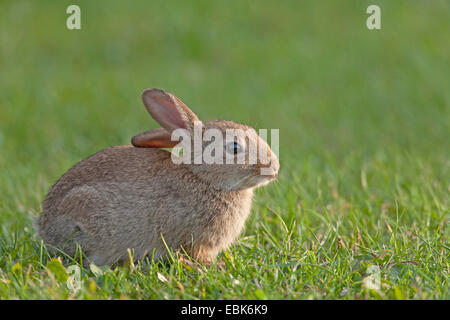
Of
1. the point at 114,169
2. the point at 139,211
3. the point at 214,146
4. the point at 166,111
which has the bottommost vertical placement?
the point at 139,211

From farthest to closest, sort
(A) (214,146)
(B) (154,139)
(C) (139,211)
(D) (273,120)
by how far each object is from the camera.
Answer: (D) (273,120) → (B) (154,139) → (A) (214,146) → (C) (139,211)

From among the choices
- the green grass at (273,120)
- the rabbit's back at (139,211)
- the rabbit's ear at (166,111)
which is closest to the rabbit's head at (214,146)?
the rabbit's ear at (166,111)

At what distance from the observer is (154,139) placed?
433 centimetres

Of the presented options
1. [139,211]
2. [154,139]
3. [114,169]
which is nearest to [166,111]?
[154,139]

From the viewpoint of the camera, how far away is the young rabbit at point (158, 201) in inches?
160

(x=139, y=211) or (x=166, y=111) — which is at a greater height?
(x=166, y=111)

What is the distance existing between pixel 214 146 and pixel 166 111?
1.29 ft

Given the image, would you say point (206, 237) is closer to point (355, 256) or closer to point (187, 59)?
point (355, 256)

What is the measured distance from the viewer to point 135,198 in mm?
4086

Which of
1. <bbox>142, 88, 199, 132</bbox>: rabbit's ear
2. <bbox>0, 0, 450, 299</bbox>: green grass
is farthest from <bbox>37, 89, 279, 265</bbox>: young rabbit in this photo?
<bbox>0, 0, 450, 299</bbox>: green grass

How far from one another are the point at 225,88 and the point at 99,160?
499 centimetres

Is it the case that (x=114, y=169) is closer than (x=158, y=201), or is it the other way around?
(x=158, y=201)

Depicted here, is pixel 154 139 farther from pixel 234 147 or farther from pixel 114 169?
pixel 234 147

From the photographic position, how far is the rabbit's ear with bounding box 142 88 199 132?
4195 mm
